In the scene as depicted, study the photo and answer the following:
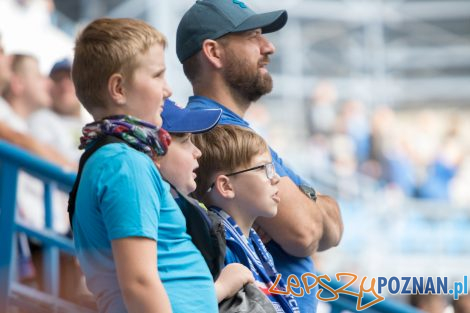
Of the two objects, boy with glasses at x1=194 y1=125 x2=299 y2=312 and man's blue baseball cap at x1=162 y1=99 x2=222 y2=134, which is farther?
boy with glasses at x1=194 y1=125 x2=299 y2=312

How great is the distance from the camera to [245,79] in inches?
147

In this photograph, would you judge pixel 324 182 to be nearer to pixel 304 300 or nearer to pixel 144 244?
pixel 304 300

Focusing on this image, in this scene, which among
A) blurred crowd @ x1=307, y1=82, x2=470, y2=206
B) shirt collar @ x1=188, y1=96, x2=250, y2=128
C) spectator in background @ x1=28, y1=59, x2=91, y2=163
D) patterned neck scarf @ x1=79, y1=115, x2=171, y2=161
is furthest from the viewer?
blurred crowd @ x1=307, y1=82, x2=470, y2=206

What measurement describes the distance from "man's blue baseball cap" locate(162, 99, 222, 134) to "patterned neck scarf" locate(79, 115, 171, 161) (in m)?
0.29

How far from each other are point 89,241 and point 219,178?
2.40 ft

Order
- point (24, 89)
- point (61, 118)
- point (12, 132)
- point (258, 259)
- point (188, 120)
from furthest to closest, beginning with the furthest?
point (61, 118) < point (24, 89) < point (12, 132) < point (258, 259) < point (188, 120)

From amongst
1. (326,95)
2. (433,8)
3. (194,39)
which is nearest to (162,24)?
(326,95)

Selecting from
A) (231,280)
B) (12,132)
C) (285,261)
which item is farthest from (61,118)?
(231,280)

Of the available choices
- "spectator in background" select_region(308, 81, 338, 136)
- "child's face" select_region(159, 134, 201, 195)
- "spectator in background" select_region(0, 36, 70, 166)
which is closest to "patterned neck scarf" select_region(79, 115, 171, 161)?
"child's face" select_region(159, 134, 201, 195)

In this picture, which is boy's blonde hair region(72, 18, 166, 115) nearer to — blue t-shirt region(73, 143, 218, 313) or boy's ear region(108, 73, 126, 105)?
boy's ear region(108, 73, 126, 105)

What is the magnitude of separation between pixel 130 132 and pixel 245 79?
1.15 metres

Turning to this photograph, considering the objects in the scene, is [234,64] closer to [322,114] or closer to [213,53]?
[213,53]

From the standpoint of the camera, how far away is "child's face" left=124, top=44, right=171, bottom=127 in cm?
269

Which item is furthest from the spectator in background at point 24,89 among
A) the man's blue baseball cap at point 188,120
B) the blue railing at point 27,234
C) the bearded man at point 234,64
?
the man's blue baseball cap at point 188,120
